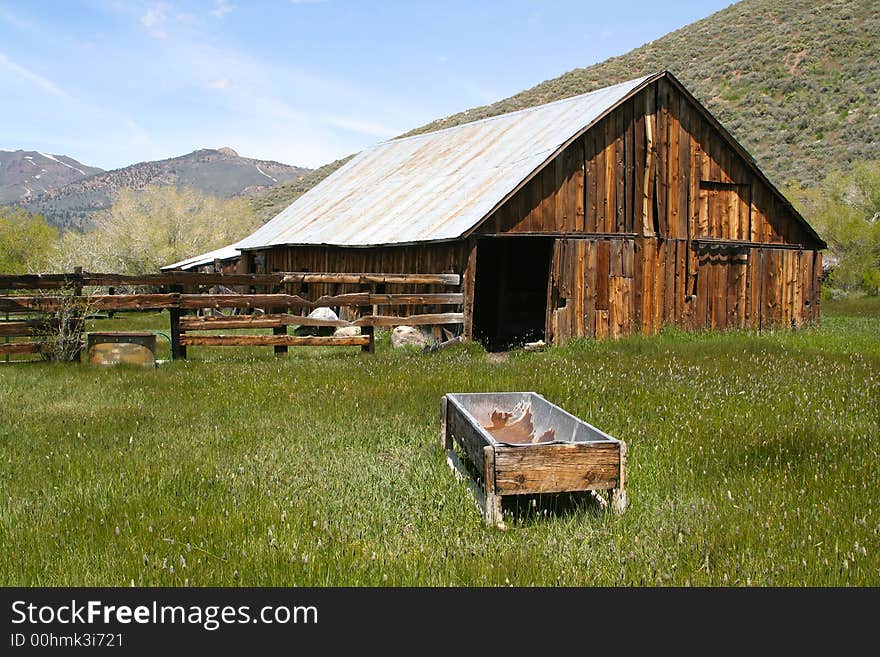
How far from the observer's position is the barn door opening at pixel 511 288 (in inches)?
863

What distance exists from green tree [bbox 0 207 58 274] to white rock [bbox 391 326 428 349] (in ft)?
129

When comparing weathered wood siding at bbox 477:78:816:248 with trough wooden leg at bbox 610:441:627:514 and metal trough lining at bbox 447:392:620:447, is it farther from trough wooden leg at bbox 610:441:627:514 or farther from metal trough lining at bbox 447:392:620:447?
trough wooden leg at bbox 610:441:627:514

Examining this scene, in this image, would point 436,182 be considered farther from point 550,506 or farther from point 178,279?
point 550,506

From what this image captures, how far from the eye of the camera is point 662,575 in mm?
4203

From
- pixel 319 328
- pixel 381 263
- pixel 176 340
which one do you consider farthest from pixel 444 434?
pixel 319 328

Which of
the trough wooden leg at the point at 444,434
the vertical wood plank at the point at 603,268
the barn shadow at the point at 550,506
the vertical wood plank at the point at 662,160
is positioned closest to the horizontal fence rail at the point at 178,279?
the vertical wood plank at the point at 603,268

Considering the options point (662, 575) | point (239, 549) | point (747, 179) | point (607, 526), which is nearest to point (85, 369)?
point (239, 549)

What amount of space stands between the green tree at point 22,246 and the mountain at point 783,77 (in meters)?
27.4

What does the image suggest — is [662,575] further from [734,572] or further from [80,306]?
[80,306]

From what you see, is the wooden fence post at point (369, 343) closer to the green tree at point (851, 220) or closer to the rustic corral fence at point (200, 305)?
the rustic corral fence at point (200, 305)

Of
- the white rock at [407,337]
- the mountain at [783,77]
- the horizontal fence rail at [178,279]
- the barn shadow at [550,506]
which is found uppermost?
the mountain at [783,77]

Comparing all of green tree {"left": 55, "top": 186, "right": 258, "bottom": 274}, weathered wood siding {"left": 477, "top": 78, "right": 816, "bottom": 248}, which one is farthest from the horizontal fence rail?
green tree {"left": 55, "top": 186, "right": 258, "bottom": 274}

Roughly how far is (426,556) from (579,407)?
456cm

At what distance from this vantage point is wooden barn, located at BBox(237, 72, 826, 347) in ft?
55.6
